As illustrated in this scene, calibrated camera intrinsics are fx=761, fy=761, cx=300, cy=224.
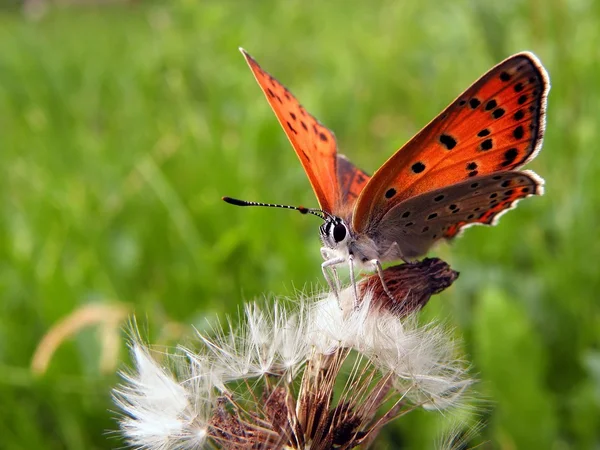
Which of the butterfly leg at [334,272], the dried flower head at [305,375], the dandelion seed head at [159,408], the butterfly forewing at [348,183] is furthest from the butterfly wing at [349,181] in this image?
the dandelion seed head at [159,408]

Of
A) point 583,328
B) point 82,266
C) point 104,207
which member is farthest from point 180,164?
point 583,328

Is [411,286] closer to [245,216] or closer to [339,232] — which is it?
[339,232]

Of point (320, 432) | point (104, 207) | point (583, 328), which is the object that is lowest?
point (320, 432)

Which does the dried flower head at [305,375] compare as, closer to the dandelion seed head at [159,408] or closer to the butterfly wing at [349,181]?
the dandelion seed head at [159,408]

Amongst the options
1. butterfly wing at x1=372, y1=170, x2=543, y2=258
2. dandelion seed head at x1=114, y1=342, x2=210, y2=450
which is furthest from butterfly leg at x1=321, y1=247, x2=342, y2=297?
dandelion seed head at x1=114, y1=342, x2=210, y2=450

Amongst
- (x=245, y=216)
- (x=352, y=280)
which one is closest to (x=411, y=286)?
(x=352, y=280)

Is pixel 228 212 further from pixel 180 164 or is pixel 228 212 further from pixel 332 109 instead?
pixel 332 109

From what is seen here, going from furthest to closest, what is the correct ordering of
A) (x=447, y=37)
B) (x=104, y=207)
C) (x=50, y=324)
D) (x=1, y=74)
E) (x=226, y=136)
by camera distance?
(x=1, y=74) < (x=447, y=37) < (x=226, y=136) < (x=104, y=207) < (x=50, y=324)
